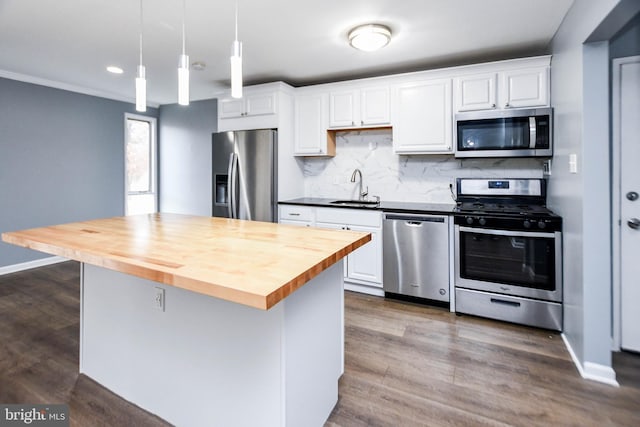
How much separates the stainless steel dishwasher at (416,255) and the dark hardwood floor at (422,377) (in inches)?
10.8

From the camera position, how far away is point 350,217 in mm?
3383

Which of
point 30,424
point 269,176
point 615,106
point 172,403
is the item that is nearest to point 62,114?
point 269,176

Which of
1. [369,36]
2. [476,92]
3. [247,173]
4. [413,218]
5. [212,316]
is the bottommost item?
[212,316]

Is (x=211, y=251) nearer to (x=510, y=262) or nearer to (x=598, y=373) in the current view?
(x=598, y=373)

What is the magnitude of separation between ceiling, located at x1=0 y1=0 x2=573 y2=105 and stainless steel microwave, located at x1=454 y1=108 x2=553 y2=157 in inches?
25.6

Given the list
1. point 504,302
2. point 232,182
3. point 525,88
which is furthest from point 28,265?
point 525,88

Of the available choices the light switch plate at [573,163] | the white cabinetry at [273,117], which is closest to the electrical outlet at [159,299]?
the white cabinetry at [273,117]

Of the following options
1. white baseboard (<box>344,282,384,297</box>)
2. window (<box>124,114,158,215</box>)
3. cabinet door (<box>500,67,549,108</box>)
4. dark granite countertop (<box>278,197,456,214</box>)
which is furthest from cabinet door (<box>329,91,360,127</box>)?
window (<box>124,114,158,215</box>)

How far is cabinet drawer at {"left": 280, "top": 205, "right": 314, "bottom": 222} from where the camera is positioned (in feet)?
11.9

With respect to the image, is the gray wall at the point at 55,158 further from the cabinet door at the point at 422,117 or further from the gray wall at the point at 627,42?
the gray wall at the point at 627,42

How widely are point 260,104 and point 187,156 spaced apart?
2152 mm

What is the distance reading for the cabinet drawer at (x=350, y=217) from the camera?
3.27m

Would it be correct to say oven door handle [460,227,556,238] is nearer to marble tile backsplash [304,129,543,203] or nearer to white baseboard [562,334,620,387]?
marble tile backsplash [304,129,543,203]

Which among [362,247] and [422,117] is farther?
[362,247]
